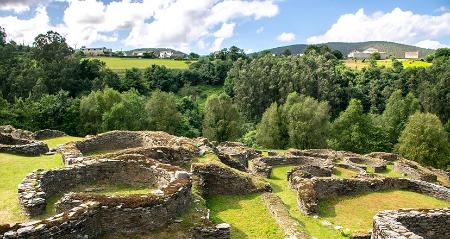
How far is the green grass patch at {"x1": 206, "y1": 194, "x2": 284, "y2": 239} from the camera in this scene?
52.3 feet

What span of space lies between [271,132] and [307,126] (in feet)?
24.0

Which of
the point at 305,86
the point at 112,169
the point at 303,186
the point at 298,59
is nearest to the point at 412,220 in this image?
the point at 303,186

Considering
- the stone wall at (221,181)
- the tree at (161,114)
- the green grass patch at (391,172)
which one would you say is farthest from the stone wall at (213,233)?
the tree at (161,114)

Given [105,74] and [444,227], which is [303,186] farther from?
[105,74]

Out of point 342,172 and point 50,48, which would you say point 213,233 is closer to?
point 342,172

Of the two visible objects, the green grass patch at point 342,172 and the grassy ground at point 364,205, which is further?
the green grass patch at point 342,172

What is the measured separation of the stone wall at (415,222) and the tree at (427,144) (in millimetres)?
46773

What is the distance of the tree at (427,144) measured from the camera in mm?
58875

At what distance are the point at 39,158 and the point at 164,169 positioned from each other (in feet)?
38.4

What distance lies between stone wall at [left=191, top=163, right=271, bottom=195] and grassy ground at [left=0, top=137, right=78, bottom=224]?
8446mm

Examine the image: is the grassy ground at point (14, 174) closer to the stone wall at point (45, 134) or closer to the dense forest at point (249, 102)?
the stone wall at point (45, 134)

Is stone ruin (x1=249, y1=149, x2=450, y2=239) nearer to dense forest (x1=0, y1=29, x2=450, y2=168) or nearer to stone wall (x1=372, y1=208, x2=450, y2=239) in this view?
stone wall (x1=372, y1=208, x2=450, y2=239)

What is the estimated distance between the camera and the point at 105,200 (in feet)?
46.1

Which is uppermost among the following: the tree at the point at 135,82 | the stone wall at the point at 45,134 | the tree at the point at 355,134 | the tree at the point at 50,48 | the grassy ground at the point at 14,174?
the tree at the point at 50,48
